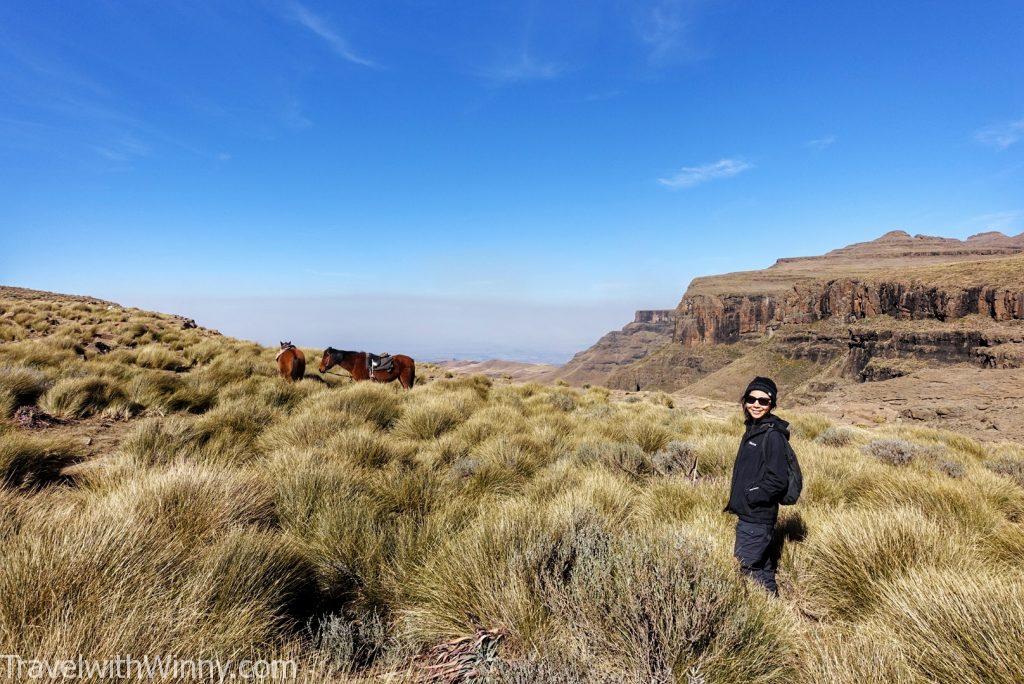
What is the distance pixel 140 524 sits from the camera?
2367mm

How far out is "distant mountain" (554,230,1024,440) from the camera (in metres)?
50.1

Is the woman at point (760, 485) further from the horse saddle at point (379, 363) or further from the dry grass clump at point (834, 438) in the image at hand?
the horse saddle at point (379, 363)

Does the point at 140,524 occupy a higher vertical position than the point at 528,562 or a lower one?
higher

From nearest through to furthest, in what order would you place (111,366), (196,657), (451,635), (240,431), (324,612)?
(196,657) → (451,635) → (324,612) → (240,431) → (111,366)

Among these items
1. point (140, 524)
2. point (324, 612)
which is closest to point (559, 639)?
point (324, 612)

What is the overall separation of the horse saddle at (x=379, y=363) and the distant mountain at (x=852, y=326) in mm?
37541

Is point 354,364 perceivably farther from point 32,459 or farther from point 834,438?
point 834,438

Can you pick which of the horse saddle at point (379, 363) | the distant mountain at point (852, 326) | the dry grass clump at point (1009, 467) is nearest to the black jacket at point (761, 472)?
the dry grass clump at point (1009, 467)

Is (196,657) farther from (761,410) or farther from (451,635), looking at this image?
(761,410)

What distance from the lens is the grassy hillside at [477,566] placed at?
6.08 feet

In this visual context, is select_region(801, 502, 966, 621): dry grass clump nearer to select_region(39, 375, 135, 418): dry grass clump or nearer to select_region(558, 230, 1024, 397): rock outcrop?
select_region(39, 375, 135, 418): dry grass clump

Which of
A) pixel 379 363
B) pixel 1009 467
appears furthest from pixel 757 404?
pixel 379 363

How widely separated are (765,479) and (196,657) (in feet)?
12.7

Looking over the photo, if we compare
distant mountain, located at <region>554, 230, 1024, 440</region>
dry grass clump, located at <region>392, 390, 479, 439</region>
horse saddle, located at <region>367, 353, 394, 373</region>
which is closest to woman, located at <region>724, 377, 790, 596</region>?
dry grass clump, located at <region>392, 390, 479, 439</region>
